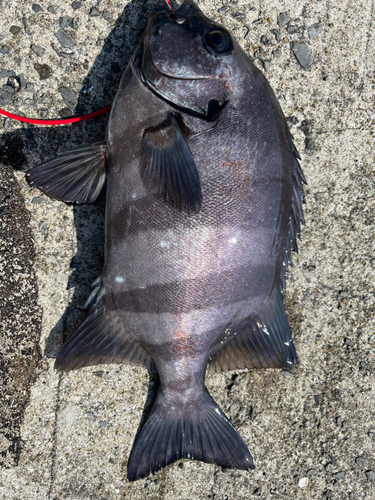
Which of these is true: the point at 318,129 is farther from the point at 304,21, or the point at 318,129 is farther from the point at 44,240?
the point at 44,240

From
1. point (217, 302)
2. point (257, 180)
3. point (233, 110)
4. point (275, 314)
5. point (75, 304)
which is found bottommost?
point (75, 304)

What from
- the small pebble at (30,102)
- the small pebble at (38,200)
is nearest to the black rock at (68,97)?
the small pebble at (30,102)

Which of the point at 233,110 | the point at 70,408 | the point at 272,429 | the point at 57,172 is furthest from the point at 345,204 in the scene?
the point at 70,408

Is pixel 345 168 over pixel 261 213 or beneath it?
beneath

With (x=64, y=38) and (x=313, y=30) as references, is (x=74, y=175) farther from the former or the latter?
(x=313, y=30)

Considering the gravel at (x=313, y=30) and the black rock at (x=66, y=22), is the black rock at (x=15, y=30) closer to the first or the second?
the black rock at (x=66, y=22)

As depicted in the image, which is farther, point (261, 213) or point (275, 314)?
point (275, 314)

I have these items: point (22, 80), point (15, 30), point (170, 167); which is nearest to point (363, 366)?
point (170, 167)
